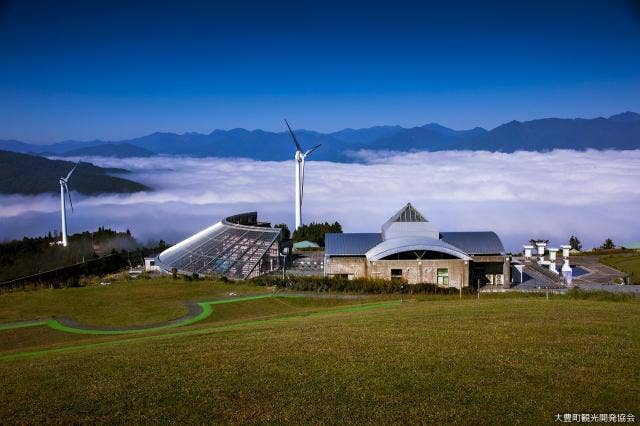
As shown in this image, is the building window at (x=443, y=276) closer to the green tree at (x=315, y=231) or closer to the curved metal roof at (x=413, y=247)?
the curved metal roof at (x=413, y=247)

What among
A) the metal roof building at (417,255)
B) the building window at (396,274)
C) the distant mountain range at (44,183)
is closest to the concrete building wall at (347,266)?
the metal roof building at (417,255)

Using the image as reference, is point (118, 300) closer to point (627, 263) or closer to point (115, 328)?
point (115, 328)

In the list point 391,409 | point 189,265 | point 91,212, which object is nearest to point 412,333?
point 391,409

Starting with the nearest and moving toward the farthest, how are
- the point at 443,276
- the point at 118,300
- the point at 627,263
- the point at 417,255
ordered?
the point at 118,300 < the point at 443,276 < the point at 417,255 < the point at 627,263

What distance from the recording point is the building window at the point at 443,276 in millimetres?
43750

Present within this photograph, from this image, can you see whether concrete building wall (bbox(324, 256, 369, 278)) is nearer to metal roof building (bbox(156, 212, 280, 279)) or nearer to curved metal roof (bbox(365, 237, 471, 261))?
curved metal roof (bbox(365, 237, 471, 261))

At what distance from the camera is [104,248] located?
75.2 meters

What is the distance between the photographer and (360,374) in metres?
13.6

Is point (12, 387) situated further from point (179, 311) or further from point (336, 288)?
point (336, 288)

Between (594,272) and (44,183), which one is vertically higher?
(44,183)

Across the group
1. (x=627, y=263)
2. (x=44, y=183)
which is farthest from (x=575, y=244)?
(x=44, y=183)

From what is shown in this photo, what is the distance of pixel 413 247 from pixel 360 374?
30.6m

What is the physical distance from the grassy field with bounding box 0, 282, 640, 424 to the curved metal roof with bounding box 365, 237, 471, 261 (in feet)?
70.6

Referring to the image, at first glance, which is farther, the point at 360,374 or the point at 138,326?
the point at 138,326
